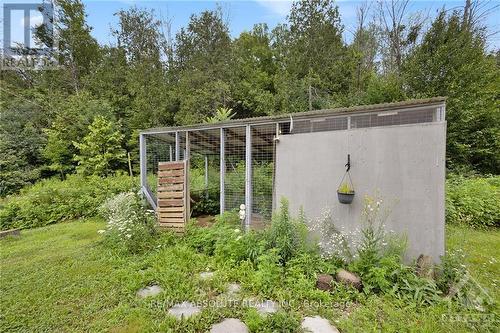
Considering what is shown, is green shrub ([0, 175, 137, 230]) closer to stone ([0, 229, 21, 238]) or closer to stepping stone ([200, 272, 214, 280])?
stone ([0, 229, 21, 238])

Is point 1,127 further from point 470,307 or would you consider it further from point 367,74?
point 367,74

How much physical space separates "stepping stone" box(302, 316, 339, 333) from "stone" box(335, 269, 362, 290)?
69cm

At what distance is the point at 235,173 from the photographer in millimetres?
5645

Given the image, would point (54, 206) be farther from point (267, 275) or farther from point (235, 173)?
point (267, 275)

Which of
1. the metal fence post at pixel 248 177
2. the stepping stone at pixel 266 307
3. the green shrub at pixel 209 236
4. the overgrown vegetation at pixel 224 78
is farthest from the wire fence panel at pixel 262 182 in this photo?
the overgrown vegetation at pixel 224 78

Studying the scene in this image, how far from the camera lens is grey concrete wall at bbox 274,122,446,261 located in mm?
3146

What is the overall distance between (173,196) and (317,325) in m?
3.75

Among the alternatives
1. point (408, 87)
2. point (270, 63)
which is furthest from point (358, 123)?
point (270, 63)

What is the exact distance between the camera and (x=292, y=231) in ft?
12.4

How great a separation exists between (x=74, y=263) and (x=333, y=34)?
13606 mm

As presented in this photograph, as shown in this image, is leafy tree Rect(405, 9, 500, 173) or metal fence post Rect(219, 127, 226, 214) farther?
leafy tree Rect(405, 9, 500, 173)

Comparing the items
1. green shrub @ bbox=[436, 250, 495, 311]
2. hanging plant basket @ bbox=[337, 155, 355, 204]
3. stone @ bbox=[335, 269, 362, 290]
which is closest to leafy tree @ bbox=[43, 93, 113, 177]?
hanging plant basket @ bbox=[337, 155, 355, 204]

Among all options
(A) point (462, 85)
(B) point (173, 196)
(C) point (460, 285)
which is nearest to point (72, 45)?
(B) point (173, 196)

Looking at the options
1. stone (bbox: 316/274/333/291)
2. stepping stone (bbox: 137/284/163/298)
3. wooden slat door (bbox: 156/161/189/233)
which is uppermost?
wooden slat door (bbox: 156/161/189/233)
